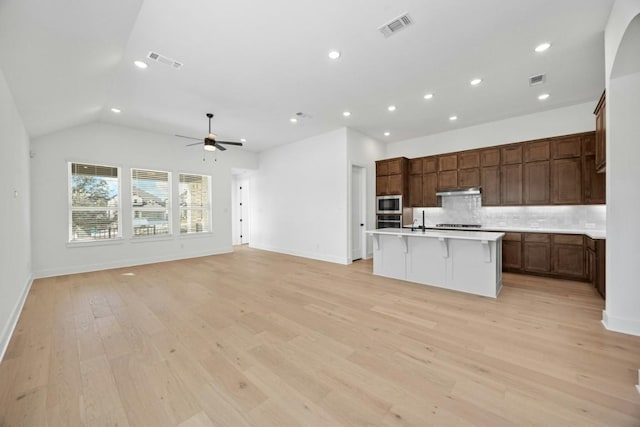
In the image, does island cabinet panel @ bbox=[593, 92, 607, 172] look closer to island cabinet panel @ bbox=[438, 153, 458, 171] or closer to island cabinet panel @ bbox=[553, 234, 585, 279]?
island cabinet panel @ bbox=[553, 234, 585, 279]

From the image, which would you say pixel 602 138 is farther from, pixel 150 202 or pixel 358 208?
pixel 150 202

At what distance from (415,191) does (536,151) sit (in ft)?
8.04

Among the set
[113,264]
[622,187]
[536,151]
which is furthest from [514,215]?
[113,264]

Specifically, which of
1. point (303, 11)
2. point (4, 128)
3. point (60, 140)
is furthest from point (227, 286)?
point (60, 140)

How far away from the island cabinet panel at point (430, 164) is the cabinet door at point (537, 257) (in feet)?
8.01

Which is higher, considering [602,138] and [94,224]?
[602,138]

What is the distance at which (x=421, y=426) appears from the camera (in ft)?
4.69

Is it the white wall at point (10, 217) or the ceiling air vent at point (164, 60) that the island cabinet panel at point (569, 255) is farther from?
the white wall at point (10, 217)

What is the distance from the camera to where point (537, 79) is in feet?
12.1

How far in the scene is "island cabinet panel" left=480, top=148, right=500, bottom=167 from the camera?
5211 mm

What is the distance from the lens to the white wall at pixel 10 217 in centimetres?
246

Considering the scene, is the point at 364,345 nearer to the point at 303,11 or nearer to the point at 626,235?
the point at 626,235

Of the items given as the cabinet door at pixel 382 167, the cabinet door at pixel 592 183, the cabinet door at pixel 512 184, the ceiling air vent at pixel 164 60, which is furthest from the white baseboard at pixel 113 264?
the cabinet door at pixel 592 183

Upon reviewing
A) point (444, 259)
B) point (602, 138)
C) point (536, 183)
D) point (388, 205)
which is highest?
point (602, 138)
